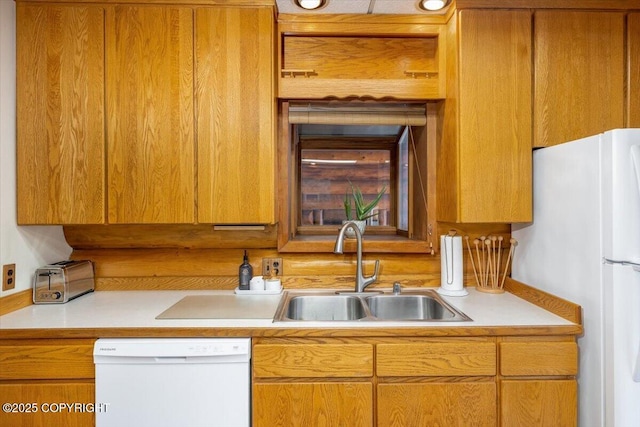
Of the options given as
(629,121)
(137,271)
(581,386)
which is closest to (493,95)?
(629,121)

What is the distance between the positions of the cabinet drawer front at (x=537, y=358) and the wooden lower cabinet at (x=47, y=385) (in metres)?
1.65

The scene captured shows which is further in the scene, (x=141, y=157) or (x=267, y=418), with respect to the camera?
(x=141, y=157)

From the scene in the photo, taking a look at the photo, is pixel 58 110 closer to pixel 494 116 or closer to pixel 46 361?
pixel 46 361

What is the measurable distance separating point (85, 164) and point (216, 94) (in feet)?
2.30

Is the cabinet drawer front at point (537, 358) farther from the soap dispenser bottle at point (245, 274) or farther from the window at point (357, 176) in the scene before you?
the soap dispenser bottle at point (245, 274)

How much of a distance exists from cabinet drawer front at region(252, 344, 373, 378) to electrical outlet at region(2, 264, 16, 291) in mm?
1197

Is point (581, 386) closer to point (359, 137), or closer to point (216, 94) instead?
point (359, 137)

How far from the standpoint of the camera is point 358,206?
2.10m

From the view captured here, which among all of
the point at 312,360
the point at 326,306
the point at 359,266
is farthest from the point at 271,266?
the point at 312,360

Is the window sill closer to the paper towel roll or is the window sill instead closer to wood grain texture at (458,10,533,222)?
the paper towel roll

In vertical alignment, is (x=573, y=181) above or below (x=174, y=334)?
above

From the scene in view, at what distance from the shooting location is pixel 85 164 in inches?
65.6

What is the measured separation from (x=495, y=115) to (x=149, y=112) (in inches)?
64.8

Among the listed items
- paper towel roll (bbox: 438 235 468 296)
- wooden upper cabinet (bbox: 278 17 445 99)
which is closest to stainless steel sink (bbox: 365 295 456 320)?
paper towel roll (bbox: 438 235 468 296)
